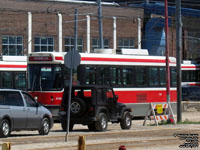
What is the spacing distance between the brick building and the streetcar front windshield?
102 ft

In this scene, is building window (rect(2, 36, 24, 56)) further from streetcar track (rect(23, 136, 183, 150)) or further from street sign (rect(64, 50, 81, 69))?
streetcar track (rect(23, 136, 183, 150))

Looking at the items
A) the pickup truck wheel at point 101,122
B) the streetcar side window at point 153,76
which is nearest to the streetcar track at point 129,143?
the pickup truck wheel at point 101,122

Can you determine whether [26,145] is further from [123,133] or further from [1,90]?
[123,133]

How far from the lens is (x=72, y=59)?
68.0ft

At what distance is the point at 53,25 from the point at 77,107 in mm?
44554

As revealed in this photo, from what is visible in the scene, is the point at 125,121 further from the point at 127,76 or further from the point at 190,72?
the point at 190,72

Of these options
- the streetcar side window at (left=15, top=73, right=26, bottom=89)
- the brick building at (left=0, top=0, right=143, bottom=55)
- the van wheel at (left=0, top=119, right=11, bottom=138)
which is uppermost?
the brick building at (left=0, top=0, right=143, bottom=55)

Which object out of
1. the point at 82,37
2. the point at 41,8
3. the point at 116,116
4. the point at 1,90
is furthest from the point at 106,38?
the point at 1,90

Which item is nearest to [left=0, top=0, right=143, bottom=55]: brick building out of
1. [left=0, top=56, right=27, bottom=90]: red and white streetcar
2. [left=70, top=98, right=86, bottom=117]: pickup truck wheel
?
[left=0, top=56, right=27, bottom=90]: red and white streetcar

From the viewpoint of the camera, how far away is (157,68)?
36.9m

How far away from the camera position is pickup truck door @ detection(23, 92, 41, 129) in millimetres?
22516

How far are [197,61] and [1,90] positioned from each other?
1763 inches

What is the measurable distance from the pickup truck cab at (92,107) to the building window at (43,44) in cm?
4258

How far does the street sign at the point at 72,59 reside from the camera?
2066 centimetres
